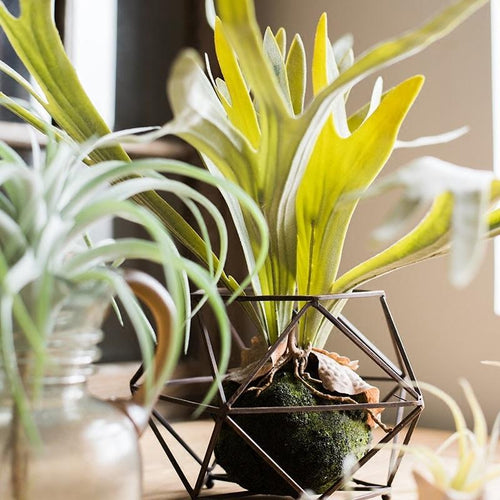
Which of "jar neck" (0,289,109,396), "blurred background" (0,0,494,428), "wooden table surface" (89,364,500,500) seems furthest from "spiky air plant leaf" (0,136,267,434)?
"blurred background" (0,0,494,428)

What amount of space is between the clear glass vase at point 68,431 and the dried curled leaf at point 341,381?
0.66ft

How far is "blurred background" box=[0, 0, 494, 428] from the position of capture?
112 cm

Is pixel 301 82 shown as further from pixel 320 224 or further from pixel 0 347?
pixel 0 347

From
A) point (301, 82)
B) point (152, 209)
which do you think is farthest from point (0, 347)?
point (301, 82)

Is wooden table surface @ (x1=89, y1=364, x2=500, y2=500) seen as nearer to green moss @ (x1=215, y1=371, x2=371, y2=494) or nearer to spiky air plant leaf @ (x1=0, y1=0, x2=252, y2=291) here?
green moss @ (x1=215, y1=371, x2=371, y2=494)

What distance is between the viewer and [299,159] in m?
0.59

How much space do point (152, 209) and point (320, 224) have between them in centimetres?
14

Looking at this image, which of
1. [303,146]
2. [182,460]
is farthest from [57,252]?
[182,460]

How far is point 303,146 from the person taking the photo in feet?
1.90

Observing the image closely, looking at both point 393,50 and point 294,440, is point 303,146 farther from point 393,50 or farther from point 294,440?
point 294,440

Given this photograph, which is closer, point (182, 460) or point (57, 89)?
point (57, 89)

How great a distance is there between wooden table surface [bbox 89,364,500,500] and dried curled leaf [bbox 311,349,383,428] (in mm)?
77

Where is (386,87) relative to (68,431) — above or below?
above

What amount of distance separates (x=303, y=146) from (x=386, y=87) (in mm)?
683
